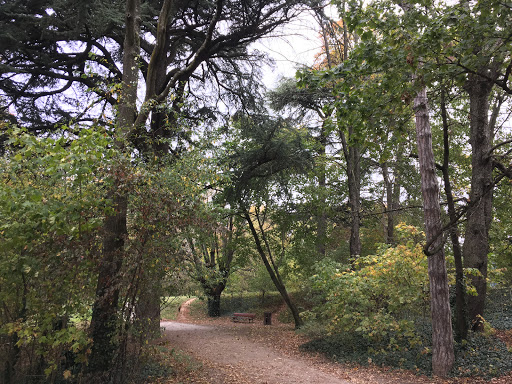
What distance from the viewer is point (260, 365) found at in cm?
827

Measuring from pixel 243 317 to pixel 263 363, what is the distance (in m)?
10.4

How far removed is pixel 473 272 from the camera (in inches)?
302

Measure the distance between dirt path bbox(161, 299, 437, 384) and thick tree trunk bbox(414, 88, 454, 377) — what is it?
56 centimetres

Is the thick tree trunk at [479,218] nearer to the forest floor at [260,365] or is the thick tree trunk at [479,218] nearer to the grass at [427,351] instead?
the grass at [427,351]

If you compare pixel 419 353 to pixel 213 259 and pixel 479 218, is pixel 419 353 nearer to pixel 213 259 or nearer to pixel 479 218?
pixel 479 218

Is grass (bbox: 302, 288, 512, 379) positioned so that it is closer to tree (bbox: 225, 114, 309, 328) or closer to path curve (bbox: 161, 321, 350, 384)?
path curve (bbox: 161, 321, 350, 384)

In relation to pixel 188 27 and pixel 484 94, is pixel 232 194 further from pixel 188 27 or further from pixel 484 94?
pixel 484 94

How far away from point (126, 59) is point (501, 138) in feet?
46.4

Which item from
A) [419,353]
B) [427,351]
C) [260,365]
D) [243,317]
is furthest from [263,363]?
[243,317]

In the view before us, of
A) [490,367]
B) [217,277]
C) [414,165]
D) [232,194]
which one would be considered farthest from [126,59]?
[414,165]

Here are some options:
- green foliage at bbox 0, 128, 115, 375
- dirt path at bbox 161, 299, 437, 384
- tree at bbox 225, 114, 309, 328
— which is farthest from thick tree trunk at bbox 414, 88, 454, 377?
green foliage at bbox 0, 128, 115, 375

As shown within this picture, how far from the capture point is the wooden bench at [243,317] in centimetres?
1786

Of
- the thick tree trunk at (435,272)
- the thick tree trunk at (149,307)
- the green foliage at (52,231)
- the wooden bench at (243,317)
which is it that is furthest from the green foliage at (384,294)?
the wooden bench at (243,317)

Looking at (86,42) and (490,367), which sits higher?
(86,42)
